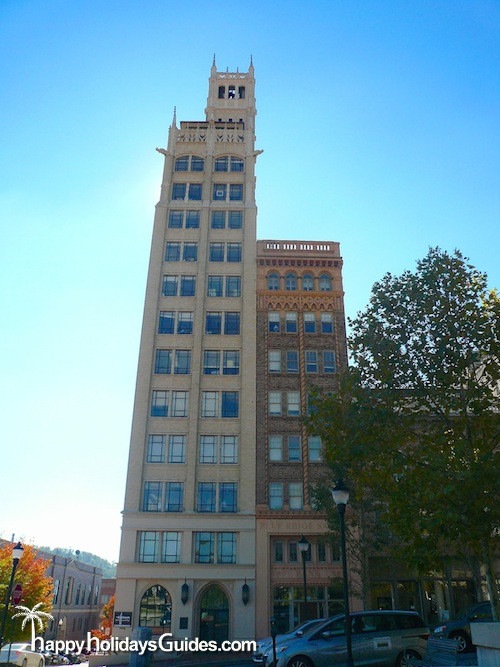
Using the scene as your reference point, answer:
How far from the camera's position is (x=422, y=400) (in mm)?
18562

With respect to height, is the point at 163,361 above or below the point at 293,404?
above

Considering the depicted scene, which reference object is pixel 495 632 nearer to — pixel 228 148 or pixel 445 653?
pixel 445 653

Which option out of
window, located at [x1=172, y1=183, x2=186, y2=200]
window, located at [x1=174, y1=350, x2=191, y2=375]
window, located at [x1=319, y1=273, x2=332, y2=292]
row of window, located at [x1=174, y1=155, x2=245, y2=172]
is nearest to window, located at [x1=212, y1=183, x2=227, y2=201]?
row of window, located at [x1=174, y1=155, x2=245, y2=172]

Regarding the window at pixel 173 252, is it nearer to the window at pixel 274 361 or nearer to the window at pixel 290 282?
the window at pixel 290 282

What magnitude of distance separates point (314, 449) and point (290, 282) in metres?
14.2

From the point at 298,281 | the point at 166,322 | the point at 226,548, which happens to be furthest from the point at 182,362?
the point at 226,548

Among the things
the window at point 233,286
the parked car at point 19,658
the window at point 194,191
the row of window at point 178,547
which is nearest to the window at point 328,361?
the window at point 233,286

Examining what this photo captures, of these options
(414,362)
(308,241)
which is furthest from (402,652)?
(308,241)

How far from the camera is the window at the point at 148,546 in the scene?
119ft

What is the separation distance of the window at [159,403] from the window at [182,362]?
6.54ft

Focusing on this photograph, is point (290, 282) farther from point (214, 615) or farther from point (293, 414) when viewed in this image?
point (214, 615)

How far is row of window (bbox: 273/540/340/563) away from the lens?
120ft

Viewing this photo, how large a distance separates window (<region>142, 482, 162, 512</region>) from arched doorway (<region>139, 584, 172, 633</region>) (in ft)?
16.2

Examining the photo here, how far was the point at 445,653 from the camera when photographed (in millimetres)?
13906
